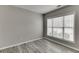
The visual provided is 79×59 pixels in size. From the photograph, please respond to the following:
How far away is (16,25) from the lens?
3527 mm

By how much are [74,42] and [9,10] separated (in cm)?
384

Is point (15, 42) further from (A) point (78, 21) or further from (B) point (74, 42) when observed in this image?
(A) point (78, 21)

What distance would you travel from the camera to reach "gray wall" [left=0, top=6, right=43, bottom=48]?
116 inches

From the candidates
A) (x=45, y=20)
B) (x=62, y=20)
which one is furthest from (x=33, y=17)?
(x=62, y=20)

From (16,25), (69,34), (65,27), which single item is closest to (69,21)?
(65,27)

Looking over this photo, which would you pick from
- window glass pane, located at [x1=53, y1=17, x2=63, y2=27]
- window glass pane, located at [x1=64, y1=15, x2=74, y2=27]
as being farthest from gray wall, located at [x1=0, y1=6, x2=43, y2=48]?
window glass pane, located at [x1=64, y1=15, x2=74, y2=27]

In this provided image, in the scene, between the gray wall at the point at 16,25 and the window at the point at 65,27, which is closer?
the gray wall at the point at 16,25

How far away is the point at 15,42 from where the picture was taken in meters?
3.51

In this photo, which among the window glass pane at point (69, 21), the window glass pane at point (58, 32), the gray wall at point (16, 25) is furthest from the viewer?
the window glass pane at point (58, 32)

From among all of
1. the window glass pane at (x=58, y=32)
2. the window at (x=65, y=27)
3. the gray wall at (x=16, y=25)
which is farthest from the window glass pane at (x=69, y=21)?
the gray wall at (x=16, y=25)

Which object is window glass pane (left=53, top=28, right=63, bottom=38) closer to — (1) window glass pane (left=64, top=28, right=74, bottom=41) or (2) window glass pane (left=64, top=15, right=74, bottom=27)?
(1) window glass pane (left=64, top=28, right=74, bottom=41)

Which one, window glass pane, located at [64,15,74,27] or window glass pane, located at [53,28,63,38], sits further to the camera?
window glass pane, located at [53,28,63,38]

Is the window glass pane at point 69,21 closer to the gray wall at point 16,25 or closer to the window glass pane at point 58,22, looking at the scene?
the window glass pane at point 58,22

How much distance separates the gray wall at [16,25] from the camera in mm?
2938
